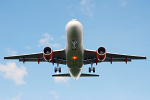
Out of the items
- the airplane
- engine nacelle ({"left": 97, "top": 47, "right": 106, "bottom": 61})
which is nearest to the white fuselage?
the airplane

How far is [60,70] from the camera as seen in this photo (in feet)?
93.4

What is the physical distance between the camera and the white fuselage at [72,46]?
68.2 ft

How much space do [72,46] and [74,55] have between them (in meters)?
1.41

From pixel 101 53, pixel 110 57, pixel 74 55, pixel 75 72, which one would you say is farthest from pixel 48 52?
→ pixel 110 57

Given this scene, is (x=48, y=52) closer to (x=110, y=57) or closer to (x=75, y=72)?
(x=75, y=72)

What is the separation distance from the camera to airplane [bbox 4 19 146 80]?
21.2m

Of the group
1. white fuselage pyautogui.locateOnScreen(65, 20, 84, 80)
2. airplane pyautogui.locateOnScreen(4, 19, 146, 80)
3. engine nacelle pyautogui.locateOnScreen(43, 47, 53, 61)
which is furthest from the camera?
engine nacelle pyautogui.locateOnScreen(43, 47, 53, 61)

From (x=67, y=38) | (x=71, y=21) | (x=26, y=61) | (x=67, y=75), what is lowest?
(x=67, y=75)

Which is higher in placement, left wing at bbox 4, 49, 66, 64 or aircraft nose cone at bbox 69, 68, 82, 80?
left wing at bbox 4, 49, 66, 64

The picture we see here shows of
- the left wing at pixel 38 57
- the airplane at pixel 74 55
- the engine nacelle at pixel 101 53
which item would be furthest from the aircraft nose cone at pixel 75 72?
the engine nacelle at pixel 101 53

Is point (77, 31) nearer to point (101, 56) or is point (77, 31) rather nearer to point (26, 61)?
point (101, 56)

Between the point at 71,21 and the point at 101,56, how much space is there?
17.0 feet

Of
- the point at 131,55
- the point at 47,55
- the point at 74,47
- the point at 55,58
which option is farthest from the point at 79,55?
the point at 131,55

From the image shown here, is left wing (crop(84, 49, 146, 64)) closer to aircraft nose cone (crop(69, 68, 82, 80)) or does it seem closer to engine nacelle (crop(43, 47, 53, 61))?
aircraft nose cone (crop(69, 68, 82, 80))
